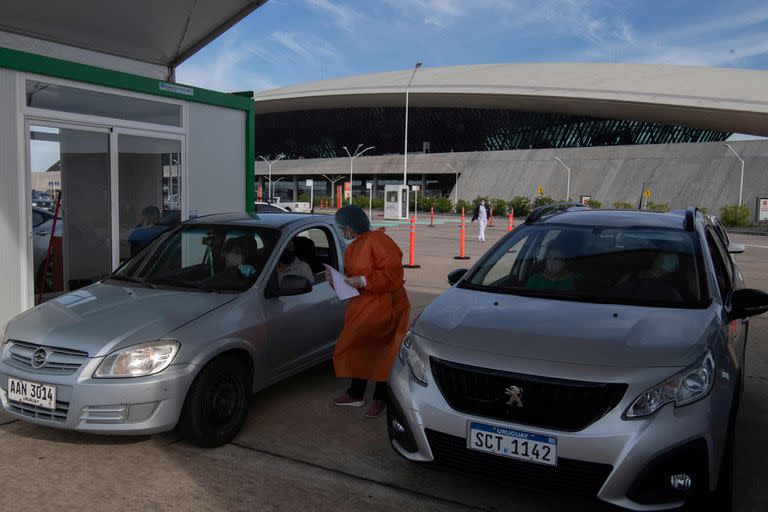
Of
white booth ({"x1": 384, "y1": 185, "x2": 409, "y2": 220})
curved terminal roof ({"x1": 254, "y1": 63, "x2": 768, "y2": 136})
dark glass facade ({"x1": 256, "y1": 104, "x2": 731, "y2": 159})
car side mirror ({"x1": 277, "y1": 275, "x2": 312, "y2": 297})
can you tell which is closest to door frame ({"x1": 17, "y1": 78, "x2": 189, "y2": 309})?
car side mirror ({"x1": 277, "y1": 275, "x2": 312, "y2": 297})

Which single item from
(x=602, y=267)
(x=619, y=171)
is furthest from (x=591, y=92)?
(x=602, y=267)

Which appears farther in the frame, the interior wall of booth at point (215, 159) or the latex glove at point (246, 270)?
the interior wall of booth at point (215, 159)

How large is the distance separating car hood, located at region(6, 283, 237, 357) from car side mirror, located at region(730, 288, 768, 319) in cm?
323

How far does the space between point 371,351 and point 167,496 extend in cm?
175

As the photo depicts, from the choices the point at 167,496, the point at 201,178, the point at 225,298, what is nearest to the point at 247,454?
the point at 167,496

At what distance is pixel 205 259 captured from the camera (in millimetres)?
5188

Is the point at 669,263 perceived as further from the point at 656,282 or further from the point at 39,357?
the point at 39,357

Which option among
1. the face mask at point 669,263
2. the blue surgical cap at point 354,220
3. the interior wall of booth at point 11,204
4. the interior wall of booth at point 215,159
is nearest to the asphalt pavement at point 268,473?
the face mask at point 669,263

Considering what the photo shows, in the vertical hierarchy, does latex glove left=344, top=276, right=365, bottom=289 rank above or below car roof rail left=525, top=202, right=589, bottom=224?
below

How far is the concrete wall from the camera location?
47.8 metres

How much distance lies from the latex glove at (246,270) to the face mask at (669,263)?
2.88 metres

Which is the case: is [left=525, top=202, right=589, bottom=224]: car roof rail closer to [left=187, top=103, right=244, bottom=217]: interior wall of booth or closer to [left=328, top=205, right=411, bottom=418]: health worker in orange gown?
[left=328, top=205, right=411, bottom=418]: health worker in orange gown

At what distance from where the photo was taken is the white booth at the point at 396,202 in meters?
43.5

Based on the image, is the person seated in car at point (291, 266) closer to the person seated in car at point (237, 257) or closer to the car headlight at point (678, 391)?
the person seated in car at point (237, 257)
